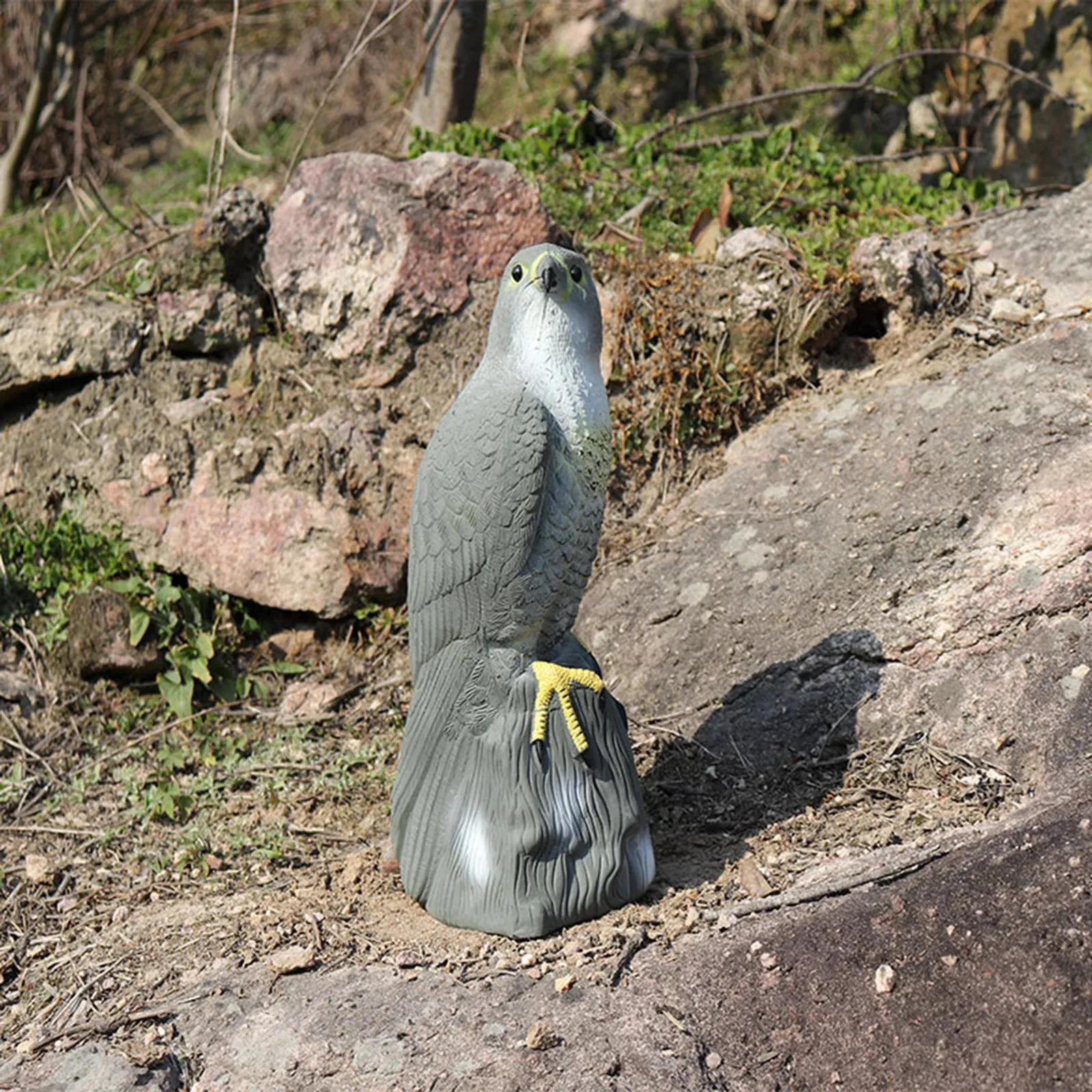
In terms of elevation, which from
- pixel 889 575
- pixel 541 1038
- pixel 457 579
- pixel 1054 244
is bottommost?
pixel 541 1038

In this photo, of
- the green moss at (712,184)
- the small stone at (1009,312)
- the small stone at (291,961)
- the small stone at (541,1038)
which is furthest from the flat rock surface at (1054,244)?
the small stone at (291,961)

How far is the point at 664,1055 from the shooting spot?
2570 millimetres

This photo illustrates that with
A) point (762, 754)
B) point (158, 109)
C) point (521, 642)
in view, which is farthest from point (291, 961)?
point (158, 109)

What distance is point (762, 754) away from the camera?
12.2 ft

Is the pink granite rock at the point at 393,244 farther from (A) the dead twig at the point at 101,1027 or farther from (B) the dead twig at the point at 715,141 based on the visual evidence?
(A) the dead twig at the point at 101,1027

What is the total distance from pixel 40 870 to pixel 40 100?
5.34m

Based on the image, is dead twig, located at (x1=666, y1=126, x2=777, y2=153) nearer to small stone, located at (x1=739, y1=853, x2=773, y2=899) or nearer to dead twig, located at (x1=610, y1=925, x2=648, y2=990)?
small stone, located at (x1=739, y1=853, x2=773, y2=899)

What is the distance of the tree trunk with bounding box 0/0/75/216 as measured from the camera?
7.06m

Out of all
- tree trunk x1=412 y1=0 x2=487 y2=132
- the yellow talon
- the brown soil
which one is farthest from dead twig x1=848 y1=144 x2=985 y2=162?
the yellow talon

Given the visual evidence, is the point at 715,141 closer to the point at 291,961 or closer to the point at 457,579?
the point at 457,579

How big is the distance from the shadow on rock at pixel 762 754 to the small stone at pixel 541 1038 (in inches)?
30.3

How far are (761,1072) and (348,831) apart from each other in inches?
66.0

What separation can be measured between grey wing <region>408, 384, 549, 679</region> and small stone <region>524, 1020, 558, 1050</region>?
3.00ft

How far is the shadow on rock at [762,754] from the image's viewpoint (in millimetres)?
3479
